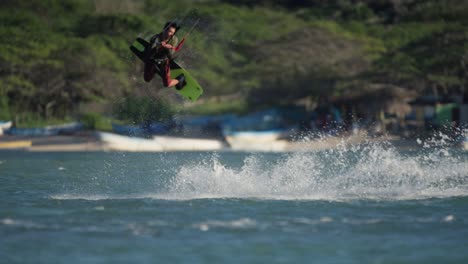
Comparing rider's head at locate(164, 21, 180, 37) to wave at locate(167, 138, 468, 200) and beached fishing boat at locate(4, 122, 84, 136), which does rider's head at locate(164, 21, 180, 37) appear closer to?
wave at locate(167, 138, 468, 200)

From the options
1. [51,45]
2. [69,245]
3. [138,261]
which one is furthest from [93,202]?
[51,45]

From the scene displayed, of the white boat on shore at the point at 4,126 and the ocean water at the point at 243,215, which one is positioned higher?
the white boat on shore at the point at 4,126

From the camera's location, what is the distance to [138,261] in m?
8.43

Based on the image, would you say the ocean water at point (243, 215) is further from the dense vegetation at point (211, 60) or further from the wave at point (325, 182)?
the dense vegetation at point (211, 60)

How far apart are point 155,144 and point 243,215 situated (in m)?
16.2

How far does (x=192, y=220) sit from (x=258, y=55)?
26819 millimetres

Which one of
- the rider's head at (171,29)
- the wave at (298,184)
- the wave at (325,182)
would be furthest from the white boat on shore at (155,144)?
the rider's head at (171,29)

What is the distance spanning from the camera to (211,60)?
36.6 meters

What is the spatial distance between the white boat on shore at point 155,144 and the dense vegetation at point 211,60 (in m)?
1.57

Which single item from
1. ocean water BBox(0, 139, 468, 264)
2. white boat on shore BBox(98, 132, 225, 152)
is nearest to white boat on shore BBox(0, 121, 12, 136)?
white boat on shore BBox(98, 132, 225, 152)

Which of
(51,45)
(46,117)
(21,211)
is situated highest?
(51,45)

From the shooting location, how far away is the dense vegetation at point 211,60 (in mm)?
32594

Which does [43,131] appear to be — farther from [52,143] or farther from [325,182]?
[325,182]

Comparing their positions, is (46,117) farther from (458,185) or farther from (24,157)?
(458,185)
